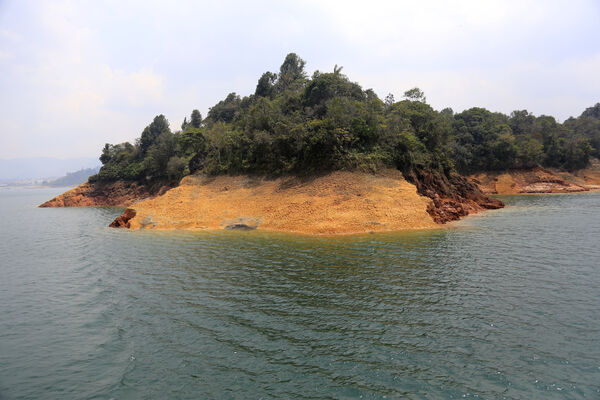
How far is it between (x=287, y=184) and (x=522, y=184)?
2049 inches

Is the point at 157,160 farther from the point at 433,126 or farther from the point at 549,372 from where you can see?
the point at 549,372

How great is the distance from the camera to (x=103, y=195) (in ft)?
232

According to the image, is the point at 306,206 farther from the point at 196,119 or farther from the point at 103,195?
the point at 196,119

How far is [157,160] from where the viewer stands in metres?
64.3

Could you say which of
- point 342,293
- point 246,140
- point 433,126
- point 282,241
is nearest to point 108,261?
point 282,241

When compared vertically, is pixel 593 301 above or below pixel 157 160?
below

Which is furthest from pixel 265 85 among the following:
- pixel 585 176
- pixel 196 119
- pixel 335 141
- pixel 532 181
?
pixel 585 176

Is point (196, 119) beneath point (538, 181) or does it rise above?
above

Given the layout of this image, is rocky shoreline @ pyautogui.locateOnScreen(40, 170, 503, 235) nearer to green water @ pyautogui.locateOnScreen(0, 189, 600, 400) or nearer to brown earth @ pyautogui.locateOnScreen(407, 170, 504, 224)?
brown earth @ pyautogui.locateOnScreen(407, 170, 504, 224)

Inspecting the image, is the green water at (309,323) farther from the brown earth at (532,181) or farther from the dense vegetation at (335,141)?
the brown earth at (532,181)

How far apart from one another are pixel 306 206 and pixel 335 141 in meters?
8.35

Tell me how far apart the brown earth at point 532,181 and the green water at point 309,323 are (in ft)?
164

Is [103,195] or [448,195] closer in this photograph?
[448,195]

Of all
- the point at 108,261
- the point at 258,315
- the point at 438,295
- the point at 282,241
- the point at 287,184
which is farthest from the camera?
the point at 287,184
